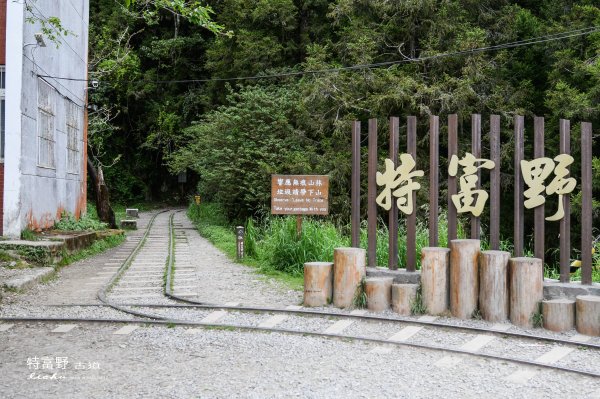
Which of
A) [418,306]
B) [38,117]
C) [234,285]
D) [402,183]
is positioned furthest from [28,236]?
[418,306]

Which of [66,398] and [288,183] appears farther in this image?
[288,183]

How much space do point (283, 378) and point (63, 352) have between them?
240 centimetres

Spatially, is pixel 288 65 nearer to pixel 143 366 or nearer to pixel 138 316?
pixel 138 316

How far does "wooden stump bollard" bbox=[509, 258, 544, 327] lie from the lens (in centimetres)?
730

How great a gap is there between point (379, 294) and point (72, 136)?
531 inches

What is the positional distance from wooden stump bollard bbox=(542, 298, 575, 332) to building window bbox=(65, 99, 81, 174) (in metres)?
14.7

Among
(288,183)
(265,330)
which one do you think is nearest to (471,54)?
(288,183)

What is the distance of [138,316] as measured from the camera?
778 cm

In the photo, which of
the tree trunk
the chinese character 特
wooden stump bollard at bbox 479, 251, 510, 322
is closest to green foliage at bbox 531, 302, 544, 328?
Result: wooden stump bollard at bbox 479, 251, 510, 322

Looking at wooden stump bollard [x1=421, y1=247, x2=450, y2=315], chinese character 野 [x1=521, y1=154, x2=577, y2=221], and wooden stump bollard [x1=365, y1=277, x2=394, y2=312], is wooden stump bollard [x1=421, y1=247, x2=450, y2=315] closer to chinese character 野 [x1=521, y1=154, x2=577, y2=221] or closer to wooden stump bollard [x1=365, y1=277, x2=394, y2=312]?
wooden stump bollard [x1=365, y1=277, x2=394, y2=312]

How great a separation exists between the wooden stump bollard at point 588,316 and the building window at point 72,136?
15.0 metres

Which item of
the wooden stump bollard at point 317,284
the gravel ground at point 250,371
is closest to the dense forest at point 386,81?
the wooden stump bollard at point 317,284

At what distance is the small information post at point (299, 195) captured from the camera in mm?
12883

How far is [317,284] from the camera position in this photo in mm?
8430
